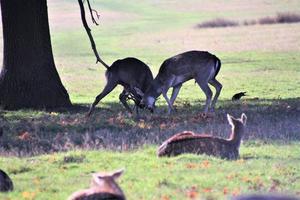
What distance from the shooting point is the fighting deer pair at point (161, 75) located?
17.6 metres

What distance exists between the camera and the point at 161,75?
18141 mm

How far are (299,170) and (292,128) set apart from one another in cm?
396

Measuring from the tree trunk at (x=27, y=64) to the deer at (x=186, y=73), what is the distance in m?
2.11

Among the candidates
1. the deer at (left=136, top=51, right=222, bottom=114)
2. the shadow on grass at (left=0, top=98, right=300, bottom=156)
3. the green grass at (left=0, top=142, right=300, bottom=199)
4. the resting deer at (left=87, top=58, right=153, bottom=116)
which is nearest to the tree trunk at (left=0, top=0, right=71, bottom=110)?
the shadow on grass at (left=0, top=98, right=300, bottom=156)

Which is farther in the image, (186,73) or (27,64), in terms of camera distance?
(27,64)

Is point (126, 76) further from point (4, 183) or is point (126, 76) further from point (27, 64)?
point (4, 183)

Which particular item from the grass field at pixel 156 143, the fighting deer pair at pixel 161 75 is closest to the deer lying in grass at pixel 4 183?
the grass field at pixel 156 143

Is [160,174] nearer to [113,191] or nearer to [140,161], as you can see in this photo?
[140,161]

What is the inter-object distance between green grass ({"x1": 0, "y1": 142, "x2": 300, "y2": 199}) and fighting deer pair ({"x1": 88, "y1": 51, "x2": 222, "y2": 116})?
6.27m

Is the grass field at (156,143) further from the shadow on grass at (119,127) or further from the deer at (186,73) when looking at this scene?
the deer at (186,73)

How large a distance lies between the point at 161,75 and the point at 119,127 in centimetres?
418

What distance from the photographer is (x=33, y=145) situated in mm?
12094

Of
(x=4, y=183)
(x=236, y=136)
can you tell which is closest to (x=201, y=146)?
(x=236, y=136)

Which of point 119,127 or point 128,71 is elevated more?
point 128,71
